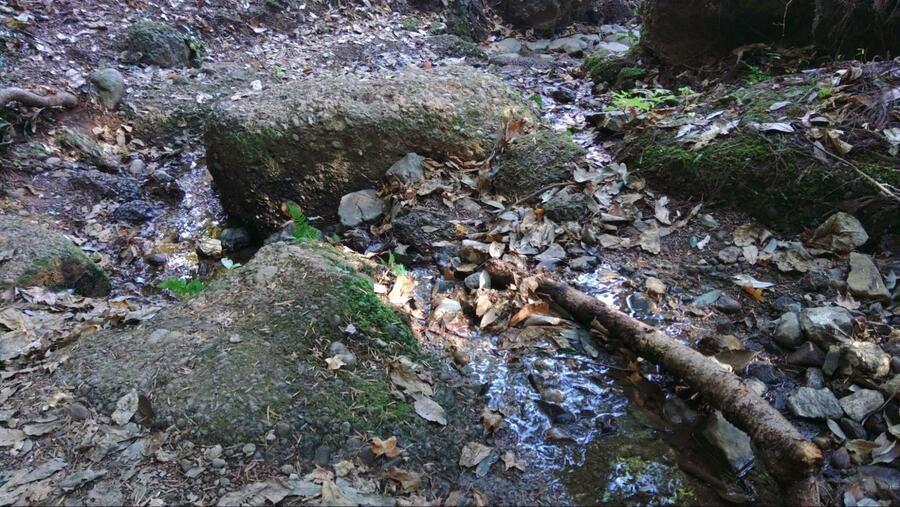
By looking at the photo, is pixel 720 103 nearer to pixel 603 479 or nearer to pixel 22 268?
pixel 603 479

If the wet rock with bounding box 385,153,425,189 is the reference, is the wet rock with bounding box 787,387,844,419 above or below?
above

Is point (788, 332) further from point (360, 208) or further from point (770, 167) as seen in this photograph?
point (360, 208)

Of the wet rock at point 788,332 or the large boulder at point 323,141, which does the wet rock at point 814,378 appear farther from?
the large boulder at point 323,141

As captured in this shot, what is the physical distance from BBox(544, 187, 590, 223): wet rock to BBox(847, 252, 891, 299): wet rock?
165 cm

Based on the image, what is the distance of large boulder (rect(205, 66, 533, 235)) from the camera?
487 cm

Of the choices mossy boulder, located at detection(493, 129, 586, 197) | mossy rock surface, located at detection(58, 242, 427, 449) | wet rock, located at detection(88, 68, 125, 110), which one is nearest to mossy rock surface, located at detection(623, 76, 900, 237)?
mossy boulder, located at detection(493, 129, 586, 197)

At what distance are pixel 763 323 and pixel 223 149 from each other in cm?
449

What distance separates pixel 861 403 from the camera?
244 cm

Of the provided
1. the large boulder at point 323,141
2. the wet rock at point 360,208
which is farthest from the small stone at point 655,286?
the wet rock at point 360,208

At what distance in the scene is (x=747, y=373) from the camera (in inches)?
107

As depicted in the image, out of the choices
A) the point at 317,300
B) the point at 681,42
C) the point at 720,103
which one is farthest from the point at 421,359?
the point at 681,42

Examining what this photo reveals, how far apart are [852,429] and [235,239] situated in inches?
→ 191

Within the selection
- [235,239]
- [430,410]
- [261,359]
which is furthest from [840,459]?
[235,239]

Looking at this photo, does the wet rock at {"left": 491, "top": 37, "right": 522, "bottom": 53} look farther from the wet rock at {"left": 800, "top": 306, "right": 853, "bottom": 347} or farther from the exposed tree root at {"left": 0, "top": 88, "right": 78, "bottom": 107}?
the wet rock at {"left": 800, "top": 306, "right": 853, "bottom": 347}
